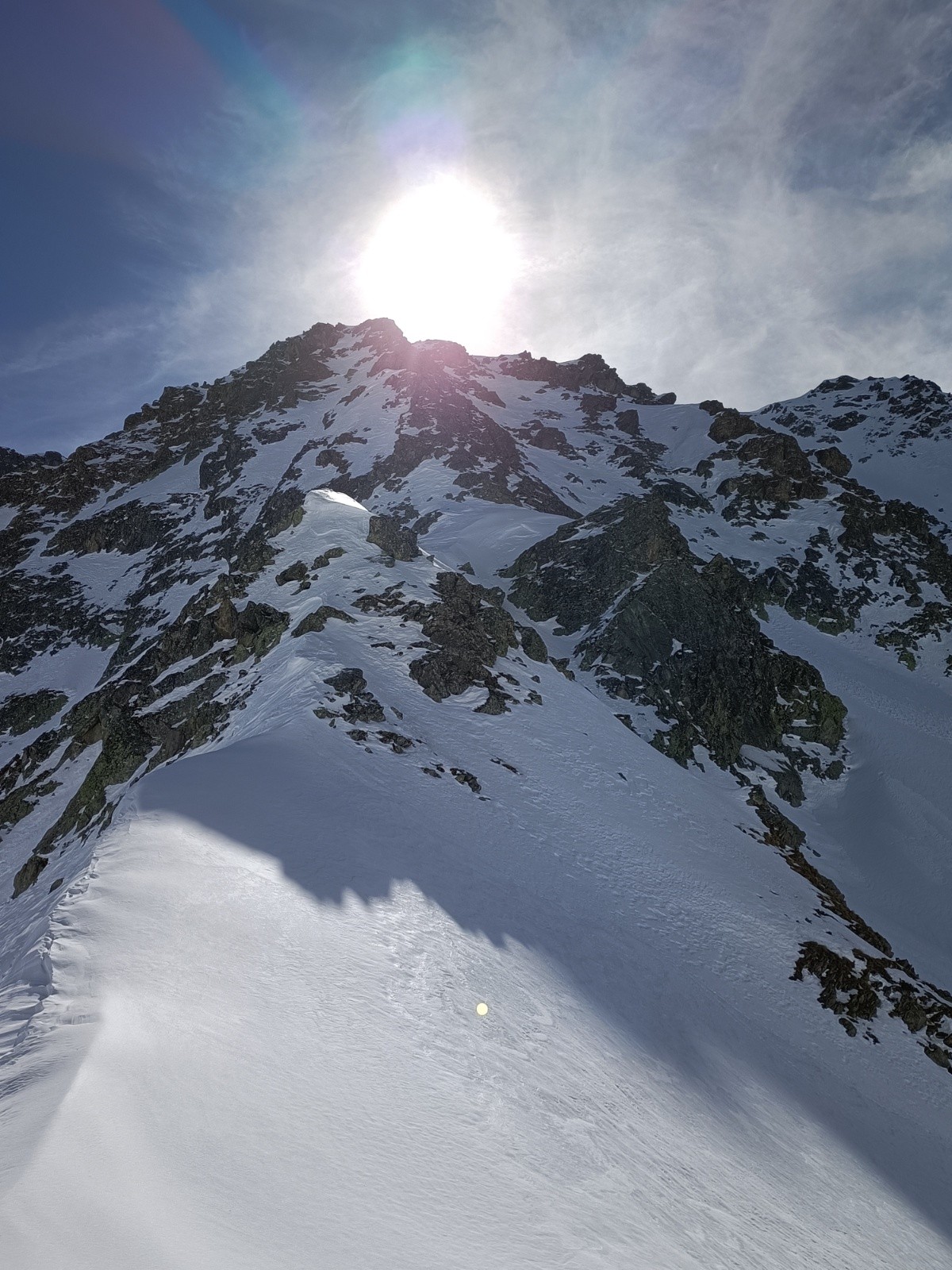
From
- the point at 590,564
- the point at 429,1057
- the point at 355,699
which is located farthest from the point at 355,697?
the point at 590,564

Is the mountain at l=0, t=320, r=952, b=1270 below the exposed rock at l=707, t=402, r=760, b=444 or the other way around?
below

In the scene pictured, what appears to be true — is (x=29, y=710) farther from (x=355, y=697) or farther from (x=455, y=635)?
(x=355, y=697)

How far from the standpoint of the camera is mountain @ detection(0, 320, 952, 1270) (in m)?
5.38

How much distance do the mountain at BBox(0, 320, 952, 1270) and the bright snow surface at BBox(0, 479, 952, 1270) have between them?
54mm

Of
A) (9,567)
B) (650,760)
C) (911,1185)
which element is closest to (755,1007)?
(911,1185)

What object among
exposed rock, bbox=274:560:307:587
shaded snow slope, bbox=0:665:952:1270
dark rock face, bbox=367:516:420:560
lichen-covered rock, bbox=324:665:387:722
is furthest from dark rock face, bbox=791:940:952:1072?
exposed rock, bbox=274:560:307:587

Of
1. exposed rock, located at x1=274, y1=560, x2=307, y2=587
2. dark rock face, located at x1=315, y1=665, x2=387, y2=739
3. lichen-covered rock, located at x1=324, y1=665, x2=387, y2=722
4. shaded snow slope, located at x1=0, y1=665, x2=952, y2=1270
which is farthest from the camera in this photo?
exposed rock, located at x1=274, y1=560, x2=307, y2=587

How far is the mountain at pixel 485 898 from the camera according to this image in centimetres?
538

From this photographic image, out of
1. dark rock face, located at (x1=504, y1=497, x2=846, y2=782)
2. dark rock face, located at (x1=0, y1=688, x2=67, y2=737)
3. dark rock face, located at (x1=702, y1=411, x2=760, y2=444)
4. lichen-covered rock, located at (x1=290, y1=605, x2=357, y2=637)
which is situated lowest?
dark rock face, located at (x1=0, y1=688, x2=67, y2=737)

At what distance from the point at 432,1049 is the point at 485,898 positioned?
20.4ft

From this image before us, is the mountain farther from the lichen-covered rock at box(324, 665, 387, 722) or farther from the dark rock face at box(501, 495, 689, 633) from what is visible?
the dark rock face at box(501, 495, 689, 633)

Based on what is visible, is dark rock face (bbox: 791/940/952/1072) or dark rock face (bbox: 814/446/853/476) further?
dark rock face (bbox: 814/446/853/476)

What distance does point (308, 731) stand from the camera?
63.2ft

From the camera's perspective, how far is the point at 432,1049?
8109mm
